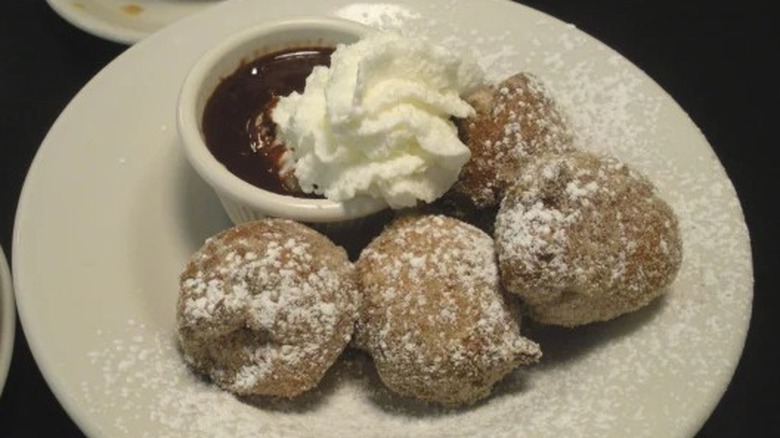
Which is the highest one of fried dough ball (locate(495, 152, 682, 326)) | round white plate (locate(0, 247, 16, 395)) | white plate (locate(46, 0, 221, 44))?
fried dough ball (locate(495, 152, 682, 326))

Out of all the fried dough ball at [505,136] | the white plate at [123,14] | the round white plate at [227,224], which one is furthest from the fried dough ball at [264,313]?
the white plate at [123,14]

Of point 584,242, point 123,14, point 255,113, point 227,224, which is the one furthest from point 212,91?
point 123,14

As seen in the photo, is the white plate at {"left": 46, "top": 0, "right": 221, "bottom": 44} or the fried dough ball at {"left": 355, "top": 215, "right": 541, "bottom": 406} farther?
the white plate at {"left": 46, "top": 0, "right": 221, "bottom": 44}

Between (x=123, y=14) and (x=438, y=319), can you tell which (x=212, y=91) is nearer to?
(x=438, y=319)

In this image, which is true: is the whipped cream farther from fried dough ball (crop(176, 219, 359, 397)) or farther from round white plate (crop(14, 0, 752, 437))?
round white plate (crop(14, 0, 752, 437))

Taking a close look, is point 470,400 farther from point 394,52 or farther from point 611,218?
point 394,52

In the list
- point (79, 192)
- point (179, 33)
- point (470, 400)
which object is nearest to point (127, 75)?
point (179, 33)

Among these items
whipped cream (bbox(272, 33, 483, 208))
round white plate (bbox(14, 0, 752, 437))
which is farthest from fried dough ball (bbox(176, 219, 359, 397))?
whipped cream (bbox(272, 33, 483, 208))
